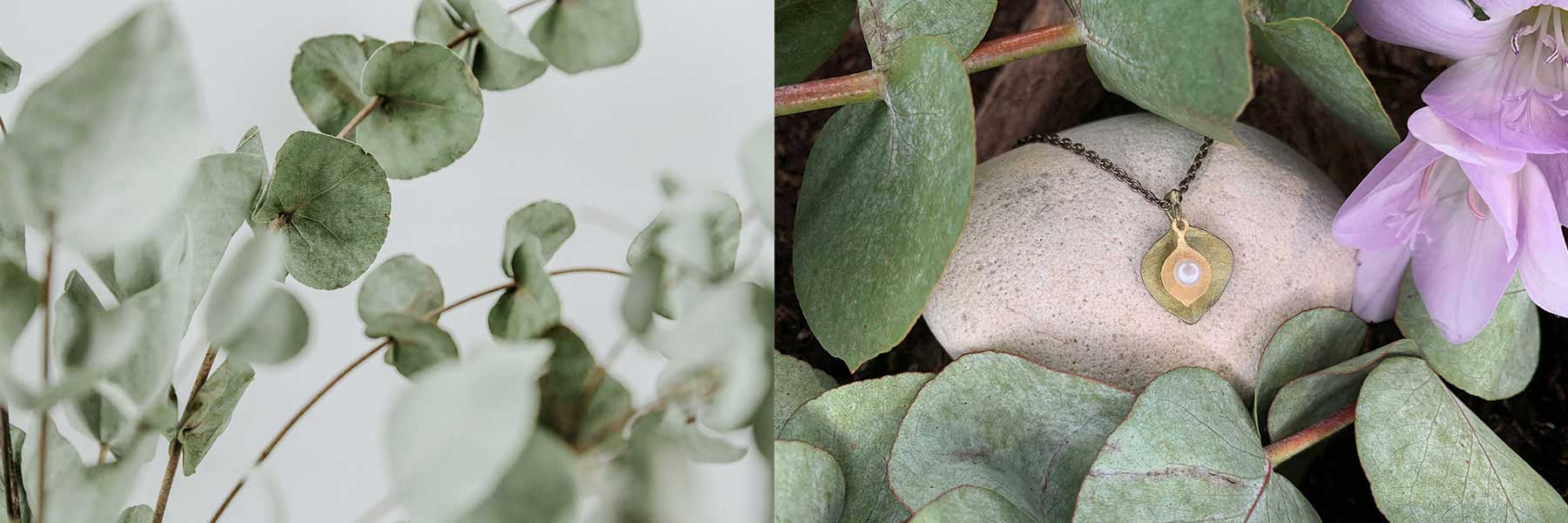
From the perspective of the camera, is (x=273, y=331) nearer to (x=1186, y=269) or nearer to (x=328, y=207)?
(x=328, y=207)

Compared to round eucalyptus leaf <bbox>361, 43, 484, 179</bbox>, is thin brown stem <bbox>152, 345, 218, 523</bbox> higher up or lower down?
lower down

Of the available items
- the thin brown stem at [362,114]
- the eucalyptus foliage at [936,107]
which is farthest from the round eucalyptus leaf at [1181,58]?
the thin brown stem at [362,114]

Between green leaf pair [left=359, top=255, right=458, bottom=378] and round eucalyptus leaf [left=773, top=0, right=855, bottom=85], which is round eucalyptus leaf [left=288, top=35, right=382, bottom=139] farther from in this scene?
round eucalyptus leaf [left=773, top=0, right=855, bottom=85]

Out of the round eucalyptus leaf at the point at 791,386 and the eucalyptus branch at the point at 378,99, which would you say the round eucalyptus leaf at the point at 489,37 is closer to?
the eucalyptus branch at the point at 378,99

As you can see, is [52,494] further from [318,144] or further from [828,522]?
[828,522]

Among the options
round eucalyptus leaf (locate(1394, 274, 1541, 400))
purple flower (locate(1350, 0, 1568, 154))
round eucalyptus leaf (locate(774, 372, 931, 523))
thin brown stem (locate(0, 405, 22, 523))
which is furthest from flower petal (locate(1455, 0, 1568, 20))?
thin brown stem (locate(0, 405, 22, 523))

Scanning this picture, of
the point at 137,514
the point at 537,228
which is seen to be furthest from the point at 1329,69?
the point at 137,514
